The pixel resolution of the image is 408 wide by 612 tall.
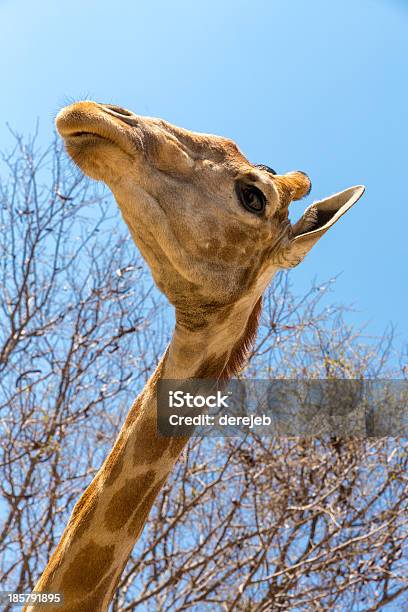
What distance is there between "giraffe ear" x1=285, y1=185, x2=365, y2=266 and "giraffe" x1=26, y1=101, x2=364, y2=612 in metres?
0.01

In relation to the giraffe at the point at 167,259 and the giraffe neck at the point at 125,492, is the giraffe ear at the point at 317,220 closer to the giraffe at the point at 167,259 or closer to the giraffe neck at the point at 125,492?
the giraffe at the point at 167,259

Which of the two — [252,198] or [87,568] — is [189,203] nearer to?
[252,198]

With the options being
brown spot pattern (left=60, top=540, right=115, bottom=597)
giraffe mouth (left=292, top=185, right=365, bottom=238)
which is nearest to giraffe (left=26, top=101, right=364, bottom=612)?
brown spot pattern (left=60, top=540, right=115, bottom=597)

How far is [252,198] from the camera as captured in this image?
401 centimetres

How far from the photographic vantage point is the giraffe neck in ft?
11.7

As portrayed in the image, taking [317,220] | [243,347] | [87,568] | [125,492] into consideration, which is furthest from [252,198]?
[87,568]

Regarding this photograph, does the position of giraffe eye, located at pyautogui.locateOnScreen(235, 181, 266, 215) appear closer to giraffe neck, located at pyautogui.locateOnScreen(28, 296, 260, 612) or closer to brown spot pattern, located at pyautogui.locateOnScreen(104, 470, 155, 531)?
giraffe neck, located at pyautogui.locateOnScreen(28, 296, 260, 612)

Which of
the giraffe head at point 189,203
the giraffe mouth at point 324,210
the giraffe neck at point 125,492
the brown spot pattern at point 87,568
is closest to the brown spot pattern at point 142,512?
the giraffe neck at point 125,492

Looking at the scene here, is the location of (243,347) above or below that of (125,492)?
above

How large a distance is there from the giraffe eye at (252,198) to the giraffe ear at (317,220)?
0.26m

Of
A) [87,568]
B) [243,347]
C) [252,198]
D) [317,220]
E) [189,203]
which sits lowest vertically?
[87,568]

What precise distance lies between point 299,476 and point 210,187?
21.3ft

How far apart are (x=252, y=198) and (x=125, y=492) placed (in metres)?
1.60

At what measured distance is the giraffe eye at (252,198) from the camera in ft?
13.1
